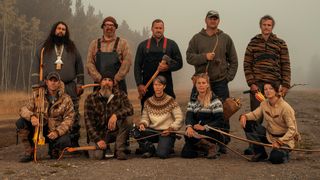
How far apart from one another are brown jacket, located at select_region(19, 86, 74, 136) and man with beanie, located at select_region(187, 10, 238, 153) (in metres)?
2.41

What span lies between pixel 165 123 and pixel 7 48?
138ft

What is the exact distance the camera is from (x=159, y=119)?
712 centimetres

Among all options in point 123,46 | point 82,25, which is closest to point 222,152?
point 123,46

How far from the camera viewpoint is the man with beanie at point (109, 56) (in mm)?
7473

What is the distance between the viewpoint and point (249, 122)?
6.76 m

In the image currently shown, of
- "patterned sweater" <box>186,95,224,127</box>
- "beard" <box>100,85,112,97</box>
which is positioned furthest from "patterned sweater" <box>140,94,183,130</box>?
"beard" <box>100,85,112,97</box>

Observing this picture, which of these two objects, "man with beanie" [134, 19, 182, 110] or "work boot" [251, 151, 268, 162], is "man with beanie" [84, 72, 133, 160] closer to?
"man with beanie" [134, 19, 182, 110]

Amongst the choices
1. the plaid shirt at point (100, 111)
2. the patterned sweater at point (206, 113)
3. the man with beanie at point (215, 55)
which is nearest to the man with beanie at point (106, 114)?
the plaid shirt at point (100, 111)

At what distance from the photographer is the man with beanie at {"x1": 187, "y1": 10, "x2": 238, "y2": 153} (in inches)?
293

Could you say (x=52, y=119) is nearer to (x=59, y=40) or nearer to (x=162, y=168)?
(x=59, y=40)

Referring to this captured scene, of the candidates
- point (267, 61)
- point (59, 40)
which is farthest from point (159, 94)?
point (59, 40)

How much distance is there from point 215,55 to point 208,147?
5.80 feet

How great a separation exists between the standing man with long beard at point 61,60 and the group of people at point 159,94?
0.02 m

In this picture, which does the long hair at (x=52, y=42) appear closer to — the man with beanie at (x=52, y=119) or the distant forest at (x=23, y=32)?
the man with beanie at (x=52, y=119)
